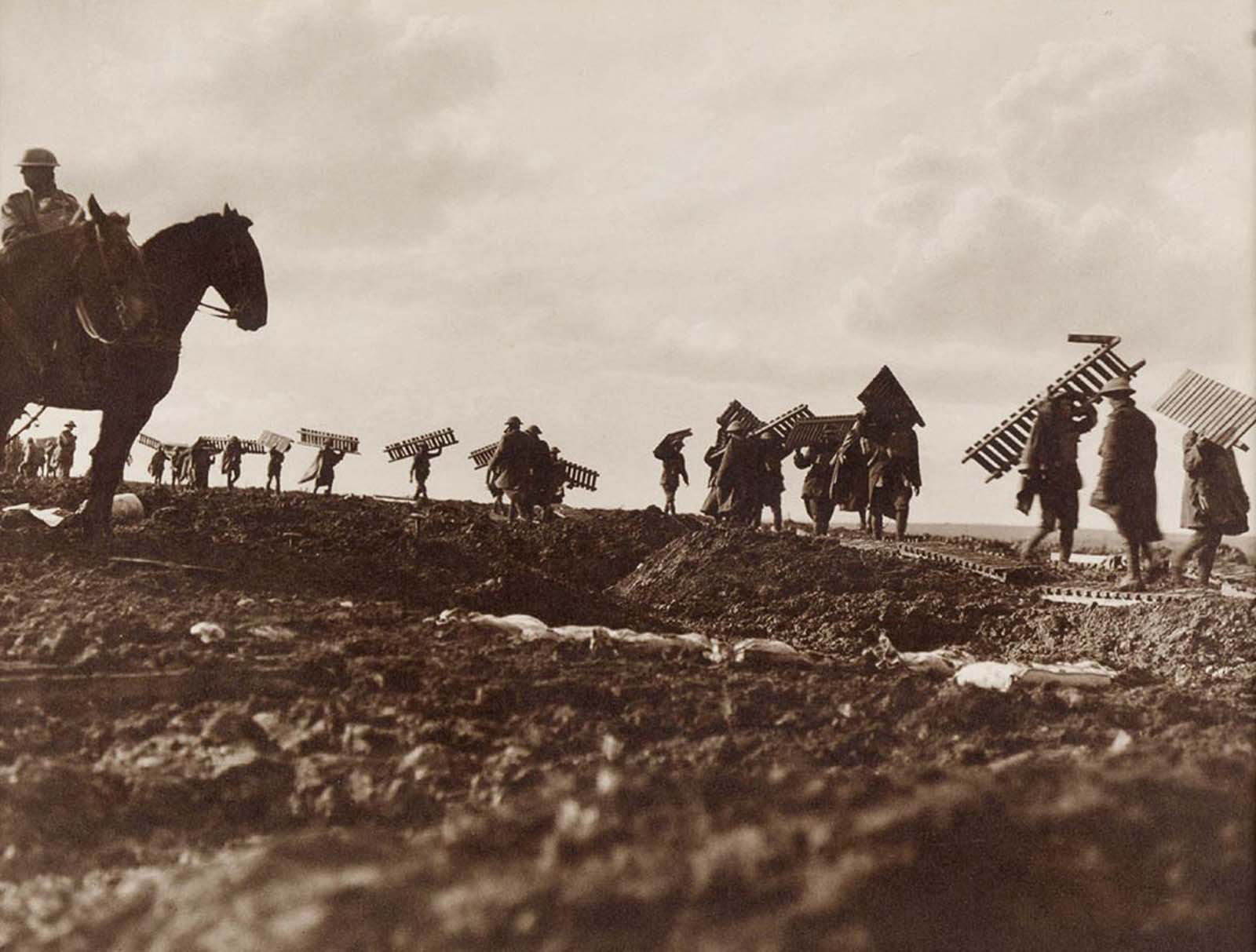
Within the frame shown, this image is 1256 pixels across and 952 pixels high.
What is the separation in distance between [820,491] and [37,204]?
14.2 meters

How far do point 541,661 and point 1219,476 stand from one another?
727 cm

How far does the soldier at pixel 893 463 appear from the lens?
17.2 meters

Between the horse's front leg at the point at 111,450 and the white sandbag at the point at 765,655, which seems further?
the horse's front leg at the point at 111,450

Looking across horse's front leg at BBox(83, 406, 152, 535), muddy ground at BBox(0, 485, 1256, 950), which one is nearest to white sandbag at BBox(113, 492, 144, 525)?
muddy ground at BBox(0, 485, 1256, 950)

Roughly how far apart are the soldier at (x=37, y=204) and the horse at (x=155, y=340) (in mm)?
875

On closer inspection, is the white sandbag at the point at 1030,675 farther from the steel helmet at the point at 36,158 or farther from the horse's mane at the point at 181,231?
the steel helmet at the point at 36,158

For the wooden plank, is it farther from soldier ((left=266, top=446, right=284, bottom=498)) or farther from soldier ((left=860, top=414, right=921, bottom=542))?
soldier ((left=860, top=414, right=921, bottom=542))

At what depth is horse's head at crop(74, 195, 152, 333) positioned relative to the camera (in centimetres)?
903

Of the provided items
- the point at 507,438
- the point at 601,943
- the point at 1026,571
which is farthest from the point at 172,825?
the point at 507,438

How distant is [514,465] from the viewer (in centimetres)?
2180

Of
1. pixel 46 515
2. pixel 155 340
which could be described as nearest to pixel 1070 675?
pixel 155 340

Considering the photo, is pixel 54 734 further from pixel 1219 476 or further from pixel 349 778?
pixel 1219 476

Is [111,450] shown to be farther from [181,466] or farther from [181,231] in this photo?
[181,466]

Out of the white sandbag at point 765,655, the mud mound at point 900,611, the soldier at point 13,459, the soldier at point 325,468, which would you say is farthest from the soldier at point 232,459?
the white sandbag at point 765,655
